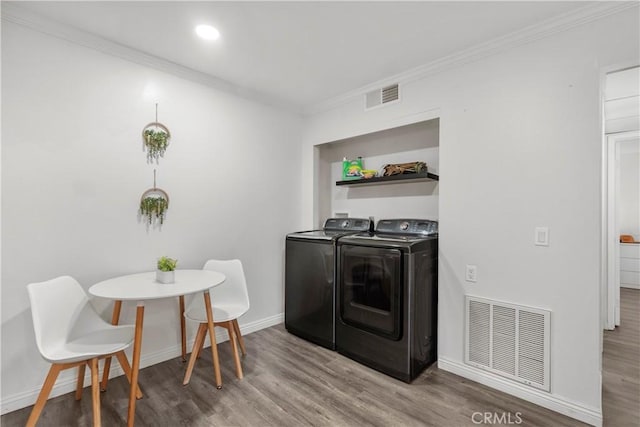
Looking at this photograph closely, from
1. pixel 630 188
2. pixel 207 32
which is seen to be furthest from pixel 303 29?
pixel 630 188

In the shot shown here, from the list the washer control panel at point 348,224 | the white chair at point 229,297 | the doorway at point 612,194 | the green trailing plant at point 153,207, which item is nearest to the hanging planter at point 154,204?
the green trailing plant at point 153,207

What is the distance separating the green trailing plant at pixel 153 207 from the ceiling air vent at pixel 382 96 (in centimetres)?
213

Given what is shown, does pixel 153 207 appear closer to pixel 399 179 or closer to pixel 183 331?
pixel 183 331

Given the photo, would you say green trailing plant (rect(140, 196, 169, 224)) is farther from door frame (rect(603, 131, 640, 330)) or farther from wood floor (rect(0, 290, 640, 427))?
door frame (rect(603, 131, 640, 330))

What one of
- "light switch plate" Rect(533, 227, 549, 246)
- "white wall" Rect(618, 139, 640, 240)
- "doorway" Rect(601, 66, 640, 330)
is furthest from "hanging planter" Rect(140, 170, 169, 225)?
"white wall" Rect(618, 139, 640, 240)

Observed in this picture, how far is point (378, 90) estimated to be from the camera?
9.82 ft

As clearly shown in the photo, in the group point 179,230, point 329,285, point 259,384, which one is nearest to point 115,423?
point 259,384

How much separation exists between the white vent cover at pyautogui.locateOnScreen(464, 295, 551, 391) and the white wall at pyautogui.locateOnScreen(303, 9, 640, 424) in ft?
0.18

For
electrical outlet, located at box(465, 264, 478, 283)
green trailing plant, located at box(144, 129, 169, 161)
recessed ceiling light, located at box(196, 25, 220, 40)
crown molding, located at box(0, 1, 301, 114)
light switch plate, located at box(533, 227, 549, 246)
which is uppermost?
recessed ceiling light, located at box(196, 25, 220, 40)

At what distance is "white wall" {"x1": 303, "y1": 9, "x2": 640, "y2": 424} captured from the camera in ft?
6.15

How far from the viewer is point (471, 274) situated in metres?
2.36

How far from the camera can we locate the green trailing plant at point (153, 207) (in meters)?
2.46

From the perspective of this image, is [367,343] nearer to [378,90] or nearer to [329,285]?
[329,285]

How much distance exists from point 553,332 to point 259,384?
2071 mm
